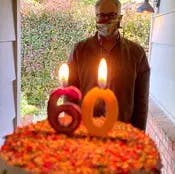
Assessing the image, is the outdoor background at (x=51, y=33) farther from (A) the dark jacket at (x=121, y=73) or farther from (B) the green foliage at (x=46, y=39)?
(A) the dark jacket at (x=121, y=73)

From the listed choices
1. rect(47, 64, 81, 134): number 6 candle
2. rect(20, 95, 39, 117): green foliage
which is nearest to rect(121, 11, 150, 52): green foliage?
rect(20, 95, 39, 117): green foliage

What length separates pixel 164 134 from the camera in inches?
82.2

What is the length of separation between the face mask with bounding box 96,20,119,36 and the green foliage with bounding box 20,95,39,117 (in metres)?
1.78

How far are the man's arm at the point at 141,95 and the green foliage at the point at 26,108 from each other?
170 centimetres

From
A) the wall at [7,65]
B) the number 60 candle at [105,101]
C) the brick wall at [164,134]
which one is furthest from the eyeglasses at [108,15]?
the wall at [7,65]

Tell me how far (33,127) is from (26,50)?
205cm

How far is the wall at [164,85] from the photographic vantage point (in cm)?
207

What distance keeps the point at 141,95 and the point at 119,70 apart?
17 cm

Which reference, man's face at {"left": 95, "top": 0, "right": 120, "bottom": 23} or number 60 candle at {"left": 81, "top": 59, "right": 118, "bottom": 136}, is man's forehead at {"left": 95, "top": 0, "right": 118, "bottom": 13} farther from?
number 60 candle at {"left": 81, "top": 59, "right": 118, "bottom": 136}

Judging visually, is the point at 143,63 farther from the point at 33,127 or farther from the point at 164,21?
the point at 164,21

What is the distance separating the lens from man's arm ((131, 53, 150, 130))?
1693mm

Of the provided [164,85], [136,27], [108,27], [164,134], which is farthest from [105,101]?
[136,27]

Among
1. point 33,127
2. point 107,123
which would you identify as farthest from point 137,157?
point 33,127

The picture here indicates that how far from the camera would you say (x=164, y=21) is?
8.53ft
